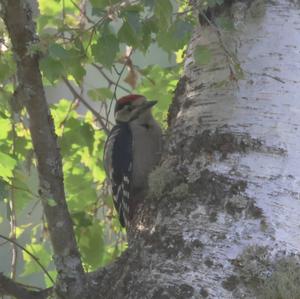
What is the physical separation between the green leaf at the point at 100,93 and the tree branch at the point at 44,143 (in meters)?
1.05

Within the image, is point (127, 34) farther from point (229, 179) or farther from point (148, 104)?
point (148, 104)

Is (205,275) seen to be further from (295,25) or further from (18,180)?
(295,25)

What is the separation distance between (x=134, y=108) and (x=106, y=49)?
1505mm

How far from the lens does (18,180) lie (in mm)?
2945

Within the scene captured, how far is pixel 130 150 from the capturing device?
418 cm

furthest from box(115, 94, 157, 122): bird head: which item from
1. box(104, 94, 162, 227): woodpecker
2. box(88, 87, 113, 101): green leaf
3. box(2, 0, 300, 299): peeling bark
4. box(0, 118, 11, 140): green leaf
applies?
box(2, 0, 300, 299): peeling bark

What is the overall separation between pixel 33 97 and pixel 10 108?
0.32 metres

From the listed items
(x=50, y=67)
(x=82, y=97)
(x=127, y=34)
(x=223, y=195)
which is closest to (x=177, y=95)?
(x=127, y=34)

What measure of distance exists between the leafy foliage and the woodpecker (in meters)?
0.11

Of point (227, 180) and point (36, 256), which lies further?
point (36, 256)

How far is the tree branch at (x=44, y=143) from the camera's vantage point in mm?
2850

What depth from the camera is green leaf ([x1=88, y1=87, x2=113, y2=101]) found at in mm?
3973

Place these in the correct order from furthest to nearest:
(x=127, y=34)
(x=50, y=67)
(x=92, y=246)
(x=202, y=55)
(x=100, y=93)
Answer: (x=92, y=246) < (x=100, y=93) < (x=127, y=34) < (x=50, y=67) < (x=202, y=55)

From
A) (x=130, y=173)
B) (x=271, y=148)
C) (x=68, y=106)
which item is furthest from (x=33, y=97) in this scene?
(x=68, y=106)
